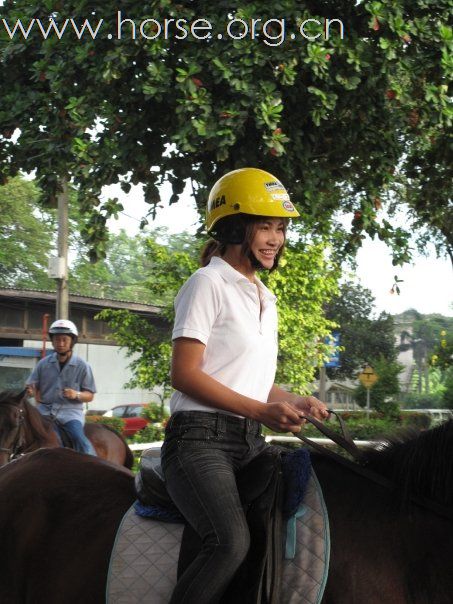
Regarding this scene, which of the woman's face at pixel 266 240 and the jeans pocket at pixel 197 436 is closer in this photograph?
the jeans pocket at pixel 197 436

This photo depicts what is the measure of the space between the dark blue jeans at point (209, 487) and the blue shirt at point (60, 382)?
272 inches

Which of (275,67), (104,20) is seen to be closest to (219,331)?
(275,67)

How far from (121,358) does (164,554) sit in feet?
114

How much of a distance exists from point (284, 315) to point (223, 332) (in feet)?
66.8

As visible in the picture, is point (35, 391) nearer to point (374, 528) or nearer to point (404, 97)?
point (404, 97)

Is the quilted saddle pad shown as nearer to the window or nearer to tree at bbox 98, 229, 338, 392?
tree at bbox 98, 229, 338, 392

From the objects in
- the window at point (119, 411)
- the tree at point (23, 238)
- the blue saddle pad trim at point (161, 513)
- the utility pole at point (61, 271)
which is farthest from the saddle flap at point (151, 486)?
the tree at point (23, 238)

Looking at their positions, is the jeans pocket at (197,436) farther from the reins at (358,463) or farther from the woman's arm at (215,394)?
the reins at (358,463)

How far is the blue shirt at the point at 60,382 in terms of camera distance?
972 centimetres

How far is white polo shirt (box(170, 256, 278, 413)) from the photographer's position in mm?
2932

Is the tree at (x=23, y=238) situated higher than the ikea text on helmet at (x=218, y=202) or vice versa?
the tree at (x=23, y=238)

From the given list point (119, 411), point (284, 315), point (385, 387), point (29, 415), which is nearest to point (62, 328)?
point (29, 415)

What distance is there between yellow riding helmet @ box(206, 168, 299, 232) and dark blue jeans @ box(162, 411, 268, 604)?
2.60 feet

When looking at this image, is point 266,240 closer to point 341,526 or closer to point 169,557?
point 341,526
